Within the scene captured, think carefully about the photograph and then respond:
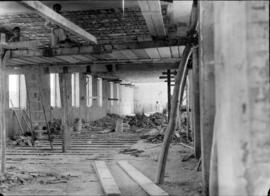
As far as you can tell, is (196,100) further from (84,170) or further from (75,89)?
(75,89)

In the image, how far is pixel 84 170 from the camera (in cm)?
752

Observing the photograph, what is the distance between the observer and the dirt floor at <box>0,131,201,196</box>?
18.8 ft

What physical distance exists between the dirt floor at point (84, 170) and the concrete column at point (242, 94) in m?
2.12

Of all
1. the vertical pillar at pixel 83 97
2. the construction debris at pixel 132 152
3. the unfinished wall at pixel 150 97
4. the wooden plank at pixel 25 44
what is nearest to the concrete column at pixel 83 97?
the vertical pillar at pixel 83 97

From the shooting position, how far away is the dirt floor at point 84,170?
18.8 feet

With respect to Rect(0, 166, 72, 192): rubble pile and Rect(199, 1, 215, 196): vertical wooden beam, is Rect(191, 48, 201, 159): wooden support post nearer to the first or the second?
Rect(0, 166, 72, 192): rubble pile

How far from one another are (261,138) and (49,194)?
145 inches

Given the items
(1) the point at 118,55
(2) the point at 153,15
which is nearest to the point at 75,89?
(1) the point at 118,55

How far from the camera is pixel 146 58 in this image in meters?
11.3

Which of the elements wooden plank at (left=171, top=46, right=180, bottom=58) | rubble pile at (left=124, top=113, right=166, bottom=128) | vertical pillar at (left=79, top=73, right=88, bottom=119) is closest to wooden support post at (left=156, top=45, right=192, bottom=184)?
wooden plank at (left=171, top=46, right=180, bottom=58)

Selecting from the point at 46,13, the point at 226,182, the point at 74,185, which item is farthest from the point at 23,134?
the point at 226,182

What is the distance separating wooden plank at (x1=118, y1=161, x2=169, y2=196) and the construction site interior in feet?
0.12

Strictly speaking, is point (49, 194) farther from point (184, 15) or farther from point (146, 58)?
point (146, 58)

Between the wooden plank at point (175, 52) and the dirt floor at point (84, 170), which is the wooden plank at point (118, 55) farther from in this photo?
the dirt floor at point (84, 170)
